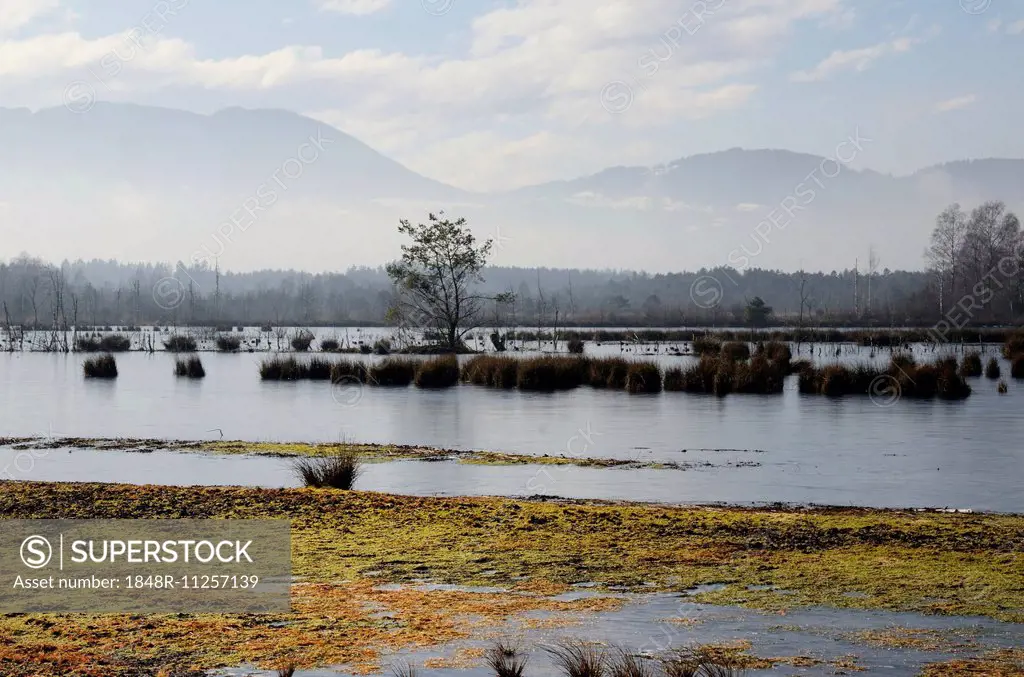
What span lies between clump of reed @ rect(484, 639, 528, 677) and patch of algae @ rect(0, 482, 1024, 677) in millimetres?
411

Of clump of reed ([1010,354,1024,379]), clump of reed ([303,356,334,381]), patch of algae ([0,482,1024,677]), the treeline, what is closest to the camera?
patch of algae ([0,482,1024,677])

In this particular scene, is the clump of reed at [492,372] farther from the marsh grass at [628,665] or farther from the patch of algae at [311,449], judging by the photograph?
A: the marsh grass at [628,665]

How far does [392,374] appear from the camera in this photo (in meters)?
36.1

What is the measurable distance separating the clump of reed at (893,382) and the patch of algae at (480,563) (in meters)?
18.7

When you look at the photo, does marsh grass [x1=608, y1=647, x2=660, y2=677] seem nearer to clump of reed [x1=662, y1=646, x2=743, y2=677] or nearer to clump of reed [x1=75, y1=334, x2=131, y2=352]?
clump of reed [x1=662, y1=646, x2=743, y2=677]

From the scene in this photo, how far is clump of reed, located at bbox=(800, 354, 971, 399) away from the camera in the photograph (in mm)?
28875

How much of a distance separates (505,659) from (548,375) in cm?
2769

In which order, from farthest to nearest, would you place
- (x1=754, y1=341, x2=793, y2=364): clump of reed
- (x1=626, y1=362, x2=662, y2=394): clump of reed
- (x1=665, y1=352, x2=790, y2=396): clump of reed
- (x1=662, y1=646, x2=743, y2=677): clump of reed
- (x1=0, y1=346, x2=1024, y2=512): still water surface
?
1. (x1=754, y1=341, x2=793, y2=364): clump of reed
2. (x1=626, y1=362, x2=662, y2=394): clump of reed
3. (x1=665, y1=352, x2=790, y2=396): clump of reed
4. (x1=0, y1=346, x2=1024, y2=512): still water surface
5. (x1=662, y1=646, x2=743, y2=677): clump of reed

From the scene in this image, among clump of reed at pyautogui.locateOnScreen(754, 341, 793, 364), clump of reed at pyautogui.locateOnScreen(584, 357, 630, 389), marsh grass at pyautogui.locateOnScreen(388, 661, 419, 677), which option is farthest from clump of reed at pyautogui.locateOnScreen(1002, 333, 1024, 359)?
marsh grass at pyautogui.locateOnScreen(388, 661, 419, 677)

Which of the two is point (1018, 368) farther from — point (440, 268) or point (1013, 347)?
point (440, 268)

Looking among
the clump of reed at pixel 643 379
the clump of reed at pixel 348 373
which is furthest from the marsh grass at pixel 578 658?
the clump of reed at pixel 348 373

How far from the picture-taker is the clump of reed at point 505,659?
5984 millimetres

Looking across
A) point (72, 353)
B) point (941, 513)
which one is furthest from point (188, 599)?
point (72, 353)

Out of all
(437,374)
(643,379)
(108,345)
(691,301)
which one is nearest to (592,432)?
(643,379)
